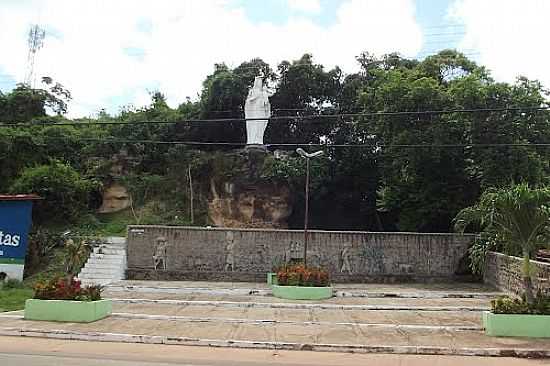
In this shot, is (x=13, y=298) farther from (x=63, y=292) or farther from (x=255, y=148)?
(x=255, y=148)

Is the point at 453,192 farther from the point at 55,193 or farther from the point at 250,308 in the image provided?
the point at 55,193

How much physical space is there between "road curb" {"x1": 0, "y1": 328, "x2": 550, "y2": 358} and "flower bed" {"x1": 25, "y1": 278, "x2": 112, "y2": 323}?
1146 millimetres

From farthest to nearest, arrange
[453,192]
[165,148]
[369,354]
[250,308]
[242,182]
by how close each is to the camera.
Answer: [165,148] < [242,182] < [453,192] < [250,308] < [369,354]

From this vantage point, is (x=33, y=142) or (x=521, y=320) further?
(x=33, y=142)

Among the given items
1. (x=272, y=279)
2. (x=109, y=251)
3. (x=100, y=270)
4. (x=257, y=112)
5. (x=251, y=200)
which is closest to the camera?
(x=272, y=279)

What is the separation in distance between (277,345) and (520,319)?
188 inches

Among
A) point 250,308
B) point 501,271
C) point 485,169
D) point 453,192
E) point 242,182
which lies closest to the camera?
point 250,308

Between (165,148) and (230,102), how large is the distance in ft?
15.3

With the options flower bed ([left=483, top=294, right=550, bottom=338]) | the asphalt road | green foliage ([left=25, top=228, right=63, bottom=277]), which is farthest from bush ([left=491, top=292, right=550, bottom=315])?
green foliage ([left=25, top=228, right=63, bottom=277])

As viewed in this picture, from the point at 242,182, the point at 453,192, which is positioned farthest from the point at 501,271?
the point at 242,182

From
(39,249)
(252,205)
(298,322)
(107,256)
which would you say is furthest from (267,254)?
(298,322)

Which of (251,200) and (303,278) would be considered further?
(251,200)

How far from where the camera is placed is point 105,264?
1950cm

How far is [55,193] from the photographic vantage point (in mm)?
23516
